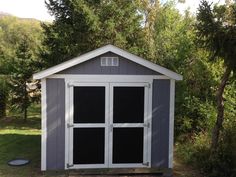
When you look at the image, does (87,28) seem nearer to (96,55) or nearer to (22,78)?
(22,78)

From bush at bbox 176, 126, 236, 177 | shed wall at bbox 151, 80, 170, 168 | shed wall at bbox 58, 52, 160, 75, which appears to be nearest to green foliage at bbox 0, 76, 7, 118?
shed wall at bbox 58, 52, 160, 75

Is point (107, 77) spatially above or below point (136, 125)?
above

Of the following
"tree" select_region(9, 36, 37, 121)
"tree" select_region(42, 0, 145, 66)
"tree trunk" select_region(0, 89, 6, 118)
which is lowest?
"tree trunk" select_region(0, 89, 6, 118)

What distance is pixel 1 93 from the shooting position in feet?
53.0

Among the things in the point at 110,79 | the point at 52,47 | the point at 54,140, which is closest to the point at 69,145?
the point at 54,140

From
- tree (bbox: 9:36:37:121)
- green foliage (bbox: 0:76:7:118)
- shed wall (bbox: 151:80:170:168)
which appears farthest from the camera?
green foliage (bbox: 0:76:7:118)

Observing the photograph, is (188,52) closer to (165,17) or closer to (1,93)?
(165,17)

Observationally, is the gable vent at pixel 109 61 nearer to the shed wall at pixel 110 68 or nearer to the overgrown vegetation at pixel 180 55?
the shed wall at pixel 110 68

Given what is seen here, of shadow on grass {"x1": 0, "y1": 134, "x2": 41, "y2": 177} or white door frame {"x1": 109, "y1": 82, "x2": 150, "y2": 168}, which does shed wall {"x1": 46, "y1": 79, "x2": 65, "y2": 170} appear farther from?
white door frame {"x1": 109, "y1": 82, "x2": 150, "y2": 168}

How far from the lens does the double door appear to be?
7.97 m

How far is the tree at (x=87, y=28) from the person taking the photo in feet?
48.4

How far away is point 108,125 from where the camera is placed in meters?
8.07

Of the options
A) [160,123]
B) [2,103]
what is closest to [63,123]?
[160,123]

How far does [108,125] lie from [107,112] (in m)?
0.32
